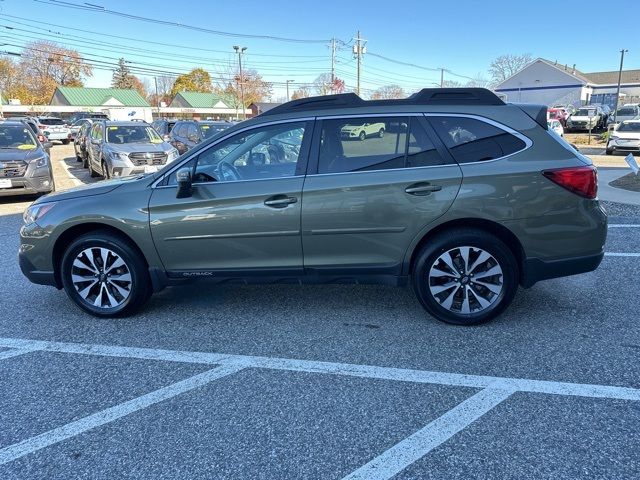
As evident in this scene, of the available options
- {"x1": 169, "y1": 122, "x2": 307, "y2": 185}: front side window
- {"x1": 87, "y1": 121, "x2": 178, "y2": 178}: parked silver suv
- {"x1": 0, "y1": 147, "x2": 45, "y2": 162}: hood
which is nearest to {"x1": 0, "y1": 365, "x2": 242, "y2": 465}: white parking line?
{"x1": 169, "y1": 122, "x2": 307, "y2": 185}: front side window

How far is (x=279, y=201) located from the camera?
3.80 metres

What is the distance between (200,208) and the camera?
390cm

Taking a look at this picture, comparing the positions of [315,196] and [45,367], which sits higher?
[315,196]

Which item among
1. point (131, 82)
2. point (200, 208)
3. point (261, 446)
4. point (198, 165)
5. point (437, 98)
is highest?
point (131, 82)

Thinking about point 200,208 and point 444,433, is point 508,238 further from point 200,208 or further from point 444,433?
point 200,208

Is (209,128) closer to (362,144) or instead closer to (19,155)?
(19,155)

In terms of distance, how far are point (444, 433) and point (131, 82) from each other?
4715 inches

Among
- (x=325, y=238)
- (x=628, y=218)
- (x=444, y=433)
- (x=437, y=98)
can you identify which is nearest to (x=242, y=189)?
(x=325, y=238)

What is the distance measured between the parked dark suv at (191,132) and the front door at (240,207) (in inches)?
454

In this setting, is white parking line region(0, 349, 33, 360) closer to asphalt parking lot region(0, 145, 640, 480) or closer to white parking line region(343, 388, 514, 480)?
asphalt parking lot region(0, 145, 640, 480)

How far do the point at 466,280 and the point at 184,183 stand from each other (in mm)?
2417

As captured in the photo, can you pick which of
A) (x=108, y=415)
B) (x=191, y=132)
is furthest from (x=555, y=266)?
(x=191, y=132)

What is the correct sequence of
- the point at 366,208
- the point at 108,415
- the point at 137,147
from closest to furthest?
the point at 108,415 → the point at 366,208 → the point at 137,147

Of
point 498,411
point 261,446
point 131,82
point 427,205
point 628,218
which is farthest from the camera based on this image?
point 131,82
